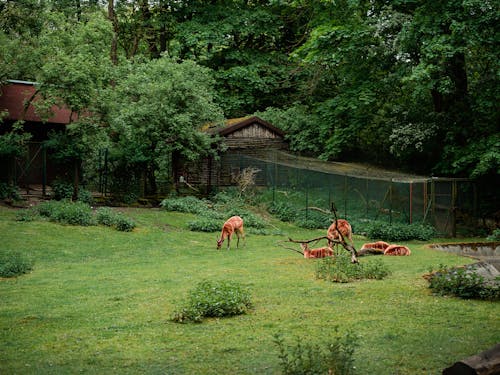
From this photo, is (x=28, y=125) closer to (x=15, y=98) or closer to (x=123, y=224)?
(x=15, y=98)

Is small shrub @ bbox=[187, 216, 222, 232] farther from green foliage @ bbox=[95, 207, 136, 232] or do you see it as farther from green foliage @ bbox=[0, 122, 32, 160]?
green foliage @ bbox=[0, 122, 32, 160]

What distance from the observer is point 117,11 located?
3866cm

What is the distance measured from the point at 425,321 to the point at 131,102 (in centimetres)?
2146

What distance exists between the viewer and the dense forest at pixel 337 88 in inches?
885

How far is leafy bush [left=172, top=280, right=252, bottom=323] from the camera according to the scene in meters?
9.36

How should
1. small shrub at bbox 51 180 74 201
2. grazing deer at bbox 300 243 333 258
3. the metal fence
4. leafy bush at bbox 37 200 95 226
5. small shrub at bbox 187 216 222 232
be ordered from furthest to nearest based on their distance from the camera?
1. small shrub at bbox 51 180 74 201
2. the metal fence
3. small shrub at bbox 187 216 222 232
4. leafy bush at bbox 37 200 95 226
5. grazing deer at bbox 300 243 333 258

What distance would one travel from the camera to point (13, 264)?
14.1 metres

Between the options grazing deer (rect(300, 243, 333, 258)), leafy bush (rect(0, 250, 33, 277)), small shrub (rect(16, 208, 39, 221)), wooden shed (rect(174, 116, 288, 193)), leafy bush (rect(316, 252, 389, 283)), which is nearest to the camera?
leafy bush (rect(316, 252, 389, 283))

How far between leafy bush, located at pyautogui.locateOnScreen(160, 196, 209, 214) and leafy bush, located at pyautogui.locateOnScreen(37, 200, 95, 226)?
462 centimetres

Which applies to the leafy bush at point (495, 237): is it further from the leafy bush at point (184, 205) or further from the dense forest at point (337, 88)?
the leafy bush at point (184, 205)

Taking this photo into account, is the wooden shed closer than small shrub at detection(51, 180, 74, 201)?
No

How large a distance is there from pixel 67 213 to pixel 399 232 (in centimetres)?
1205

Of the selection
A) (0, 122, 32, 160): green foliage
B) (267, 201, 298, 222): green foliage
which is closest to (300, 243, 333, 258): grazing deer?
(267, 201, 298, 222): green foliage

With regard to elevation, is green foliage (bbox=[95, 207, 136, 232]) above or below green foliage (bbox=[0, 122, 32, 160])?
below
